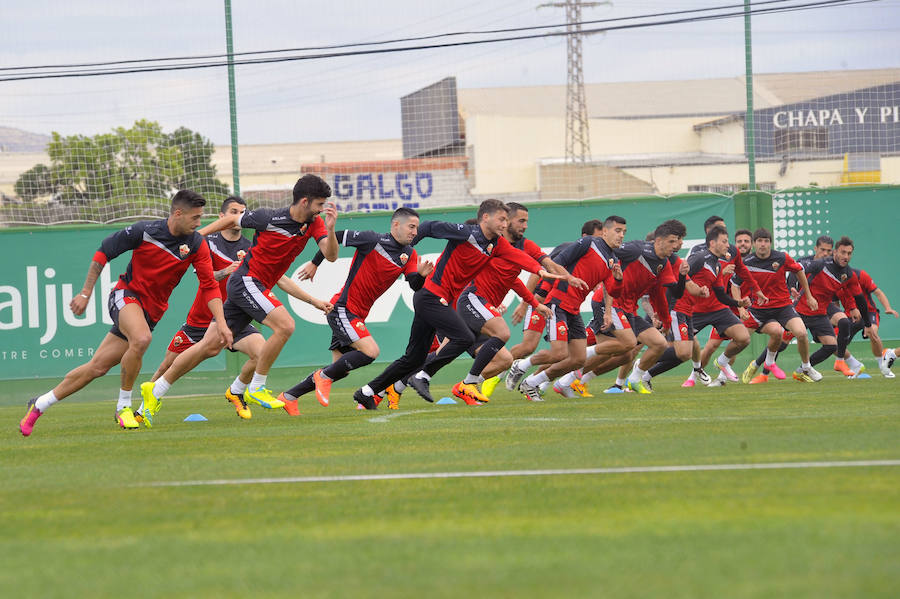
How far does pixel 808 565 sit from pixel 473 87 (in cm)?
1810

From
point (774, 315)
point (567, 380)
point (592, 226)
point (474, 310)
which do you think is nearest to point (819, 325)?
point (774, 315)

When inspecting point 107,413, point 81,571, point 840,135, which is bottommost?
point 107,413

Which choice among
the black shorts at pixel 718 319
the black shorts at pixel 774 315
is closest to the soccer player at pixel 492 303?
the black shorts at pixel 718 319

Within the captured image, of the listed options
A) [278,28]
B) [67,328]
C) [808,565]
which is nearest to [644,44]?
[278,28]

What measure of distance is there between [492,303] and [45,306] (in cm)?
859

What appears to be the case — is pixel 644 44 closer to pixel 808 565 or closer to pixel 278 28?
pixel 278 28

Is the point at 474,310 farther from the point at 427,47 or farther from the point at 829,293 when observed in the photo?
the point at 427,47

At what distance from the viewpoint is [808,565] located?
3.34 meters

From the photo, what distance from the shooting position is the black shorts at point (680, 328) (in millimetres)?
15141

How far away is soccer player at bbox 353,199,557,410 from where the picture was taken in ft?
37.5

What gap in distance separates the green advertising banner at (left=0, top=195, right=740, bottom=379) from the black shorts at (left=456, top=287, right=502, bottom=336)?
5.83 meters

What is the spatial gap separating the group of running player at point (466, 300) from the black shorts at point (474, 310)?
0.05 ft

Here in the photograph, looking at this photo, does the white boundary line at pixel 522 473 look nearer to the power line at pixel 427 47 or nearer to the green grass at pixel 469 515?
the green grass at pixel 469 515

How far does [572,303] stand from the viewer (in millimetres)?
13094
